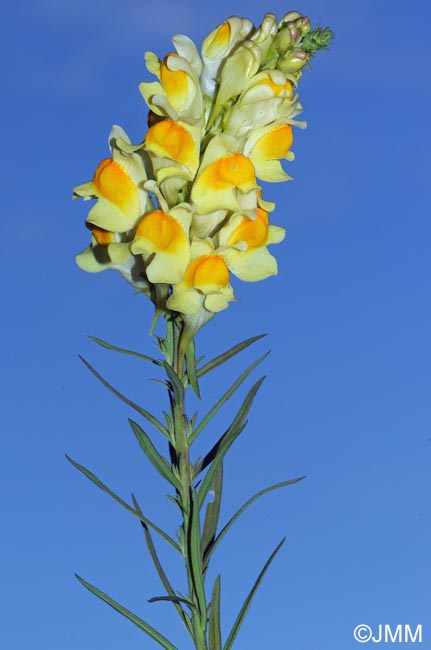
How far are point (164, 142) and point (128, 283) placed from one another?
35 centimetres

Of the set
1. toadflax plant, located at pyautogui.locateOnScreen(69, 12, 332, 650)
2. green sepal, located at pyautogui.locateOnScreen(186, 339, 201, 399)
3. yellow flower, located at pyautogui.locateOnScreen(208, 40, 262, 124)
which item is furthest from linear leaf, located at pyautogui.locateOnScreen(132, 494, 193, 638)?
yellow flower, located at pyautogui.locateOnScreen(208, 40, 262, 124)

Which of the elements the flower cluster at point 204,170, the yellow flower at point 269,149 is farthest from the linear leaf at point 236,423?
the yellow flower at point 269,149

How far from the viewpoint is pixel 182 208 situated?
2258 mm

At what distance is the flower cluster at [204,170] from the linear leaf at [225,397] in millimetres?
204

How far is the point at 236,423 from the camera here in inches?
96.1

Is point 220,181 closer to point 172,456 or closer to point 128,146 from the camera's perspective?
point 128,146

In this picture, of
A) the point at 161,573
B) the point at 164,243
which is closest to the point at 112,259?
the point at 164,243

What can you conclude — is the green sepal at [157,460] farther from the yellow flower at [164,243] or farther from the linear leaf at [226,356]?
the yellow flower at [164,243]

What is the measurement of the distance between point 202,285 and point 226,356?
0.84 feet

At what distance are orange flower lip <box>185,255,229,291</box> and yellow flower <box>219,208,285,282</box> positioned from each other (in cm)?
6

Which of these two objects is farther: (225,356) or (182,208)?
(225,356)

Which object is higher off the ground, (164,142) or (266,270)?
(164,142)

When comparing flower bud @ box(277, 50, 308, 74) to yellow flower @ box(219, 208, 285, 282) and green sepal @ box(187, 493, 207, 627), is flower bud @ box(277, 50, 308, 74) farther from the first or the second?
green sepal @ box(187, 493, 207, 627)

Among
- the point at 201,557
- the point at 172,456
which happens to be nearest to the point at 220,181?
the point at 172,456
